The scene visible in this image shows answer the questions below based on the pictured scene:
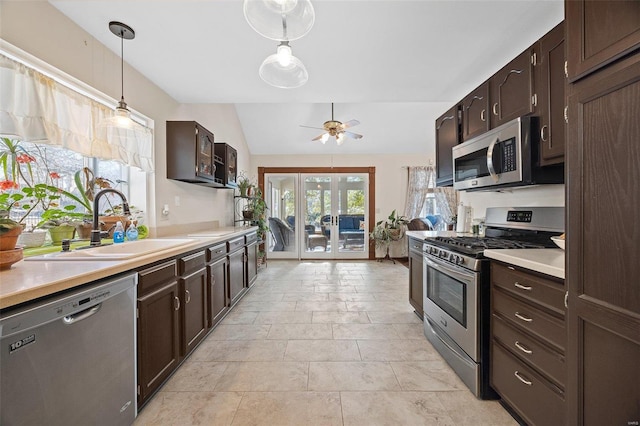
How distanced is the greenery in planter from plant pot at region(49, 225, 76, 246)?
5080 millimetres

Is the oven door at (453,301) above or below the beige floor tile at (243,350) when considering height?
above

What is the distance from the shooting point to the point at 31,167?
5.63ft

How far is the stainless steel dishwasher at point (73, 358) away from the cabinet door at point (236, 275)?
1590 mm

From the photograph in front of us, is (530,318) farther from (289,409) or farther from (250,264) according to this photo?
(250,264)

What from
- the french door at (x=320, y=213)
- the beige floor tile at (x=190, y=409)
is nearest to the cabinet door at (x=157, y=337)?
the beige floor tile at (x=190, y=409)

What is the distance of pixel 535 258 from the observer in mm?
1363

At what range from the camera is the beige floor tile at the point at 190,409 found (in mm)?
1516

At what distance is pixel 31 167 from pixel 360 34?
238cm

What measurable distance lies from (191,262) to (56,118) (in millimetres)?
1237

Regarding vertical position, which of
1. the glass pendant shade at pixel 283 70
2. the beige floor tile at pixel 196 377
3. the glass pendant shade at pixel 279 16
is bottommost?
the beige floor tile at pixel 196 377

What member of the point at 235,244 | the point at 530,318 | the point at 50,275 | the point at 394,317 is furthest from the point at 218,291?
the point at 530,318

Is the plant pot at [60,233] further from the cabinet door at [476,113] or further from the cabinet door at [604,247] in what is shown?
the cabinet door at [476,113]

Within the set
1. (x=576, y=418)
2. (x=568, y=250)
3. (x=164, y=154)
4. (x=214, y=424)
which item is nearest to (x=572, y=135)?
(x=568, y=250)

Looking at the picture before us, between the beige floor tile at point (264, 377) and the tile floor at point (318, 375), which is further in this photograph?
the beige floor tile at point (264, 377)
